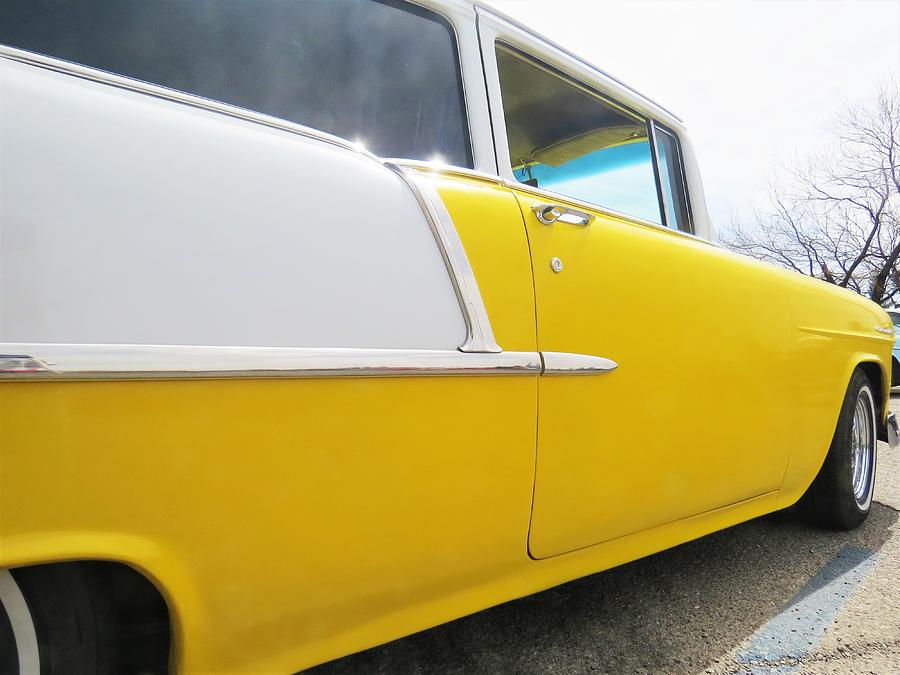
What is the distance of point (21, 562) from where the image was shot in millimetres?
758

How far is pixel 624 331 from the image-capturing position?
58.6 inches

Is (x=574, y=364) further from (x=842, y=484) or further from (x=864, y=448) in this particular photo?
(x=864, y=448)

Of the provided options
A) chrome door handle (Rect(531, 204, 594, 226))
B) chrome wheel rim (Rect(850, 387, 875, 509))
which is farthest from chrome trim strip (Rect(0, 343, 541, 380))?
chrome wheel rim (Rect(850, 387, 875, 509))

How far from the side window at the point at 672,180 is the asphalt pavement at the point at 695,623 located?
1.26 meters

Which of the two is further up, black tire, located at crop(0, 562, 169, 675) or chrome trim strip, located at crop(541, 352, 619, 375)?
chrome trim strip, located at crop(541, 352, 619, 375)

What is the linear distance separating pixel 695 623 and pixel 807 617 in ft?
1.18

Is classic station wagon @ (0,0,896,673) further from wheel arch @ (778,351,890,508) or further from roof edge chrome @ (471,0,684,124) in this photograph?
wheel arch @ (778,351,890,508)

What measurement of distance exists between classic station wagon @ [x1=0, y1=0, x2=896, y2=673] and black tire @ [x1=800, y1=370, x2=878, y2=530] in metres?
0.99

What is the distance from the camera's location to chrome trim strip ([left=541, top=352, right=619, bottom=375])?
1.32 metres

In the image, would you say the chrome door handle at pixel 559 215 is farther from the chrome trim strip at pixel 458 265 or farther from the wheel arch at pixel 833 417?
the wheel arch at pixel 833 417

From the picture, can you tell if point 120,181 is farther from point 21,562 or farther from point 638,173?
point 638,173

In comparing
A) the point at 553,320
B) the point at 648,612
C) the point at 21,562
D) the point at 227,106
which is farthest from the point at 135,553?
the point at 648,612

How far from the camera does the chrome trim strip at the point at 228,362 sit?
76 cm

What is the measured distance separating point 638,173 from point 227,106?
158 cm
